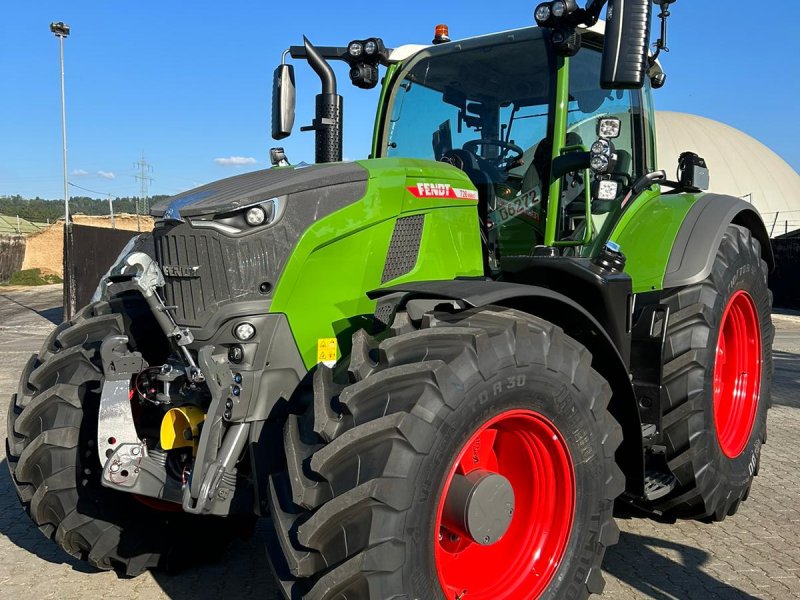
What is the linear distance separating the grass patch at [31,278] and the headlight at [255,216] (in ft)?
89.3

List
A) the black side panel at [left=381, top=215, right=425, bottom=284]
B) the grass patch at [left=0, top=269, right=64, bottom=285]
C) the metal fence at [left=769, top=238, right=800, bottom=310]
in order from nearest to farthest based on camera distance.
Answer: the black side panel at [left=381, top=215, right=425, bottom=284] < the metal fence at [left=769, top=238, right=800, bottom=310] < the grass patch at [left=0, top=269, right=64, bottom=285]

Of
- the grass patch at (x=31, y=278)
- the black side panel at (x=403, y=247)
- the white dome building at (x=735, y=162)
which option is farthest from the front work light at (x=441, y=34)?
the white dome building at (x=735, y=162)

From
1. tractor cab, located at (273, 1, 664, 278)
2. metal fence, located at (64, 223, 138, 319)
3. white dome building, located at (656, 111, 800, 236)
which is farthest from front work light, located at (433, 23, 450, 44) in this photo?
white dome building, located at (656, 111, 800, 236)

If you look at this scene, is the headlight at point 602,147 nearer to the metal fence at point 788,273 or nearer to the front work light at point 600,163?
the front work light at point 600,163

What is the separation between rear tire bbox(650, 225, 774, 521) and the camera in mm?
3654

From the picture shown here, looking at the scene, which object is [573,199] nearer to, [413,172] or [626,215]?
[626,215]

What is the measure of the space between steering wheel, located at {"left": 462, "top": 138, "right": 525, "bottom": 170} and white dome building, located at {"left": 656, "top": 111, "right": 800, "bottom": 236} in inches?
1714

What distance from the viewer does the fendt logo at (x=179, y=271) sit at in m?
2.76

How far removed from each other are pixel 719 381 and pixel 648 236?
42.9 inches

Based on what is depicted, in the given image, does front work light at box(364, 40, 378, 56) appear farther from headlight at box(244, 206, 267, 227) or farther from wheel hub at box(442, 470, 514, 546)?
wheel hub at box(442, 470, 514, 546)

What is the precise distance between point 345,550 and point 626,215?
8.51ft

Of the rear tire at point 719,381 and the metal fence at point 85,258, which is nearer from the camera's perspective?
the rear tire at point 719,381

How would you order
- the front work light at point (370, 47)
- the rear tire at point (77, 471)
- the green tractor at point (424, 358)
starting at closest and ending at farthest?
the green tractor at point (424, 358), the rear tire at point (77, 471), the front work light at point (370, 47)

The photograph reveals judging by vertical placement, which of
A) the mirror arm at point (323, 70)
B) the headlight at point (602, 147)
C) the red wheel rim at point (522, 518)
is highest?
the mirror arm at point (323, 70)
